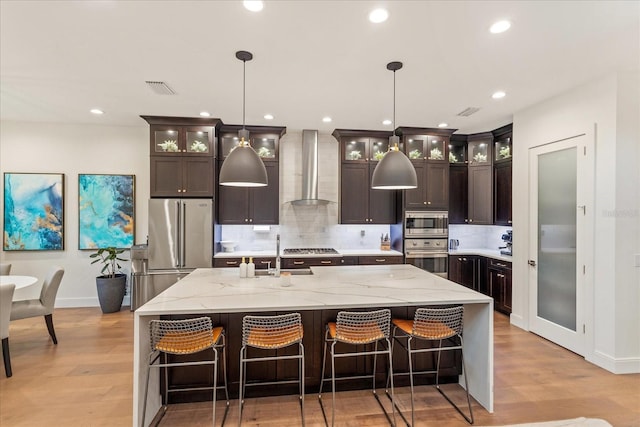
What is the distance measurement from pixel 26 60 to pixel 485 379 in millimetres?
4909

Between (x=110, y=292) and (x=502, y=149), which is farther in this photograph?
(x=502, y=149)

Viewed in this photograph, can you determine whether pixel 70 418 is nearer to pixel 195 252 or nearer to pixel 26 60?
pixel 195 252

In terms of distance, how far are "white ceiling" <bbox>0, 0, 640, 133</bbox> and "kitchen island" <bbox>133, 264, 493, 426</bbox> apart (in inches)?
81.2

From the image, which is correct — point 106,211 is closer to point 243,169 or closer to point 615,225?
point 243,169

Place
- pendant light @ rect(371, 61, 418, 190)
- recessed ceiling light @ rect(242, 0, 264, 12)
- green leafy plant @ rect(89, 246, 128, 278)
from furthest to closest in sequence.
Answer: green leafy plant @ rect(89, 246, 128, 278)
pendant light @ rect(371, 61, 418, 190)
recessed ceiling light @ rect(242, 0, 264, 12)

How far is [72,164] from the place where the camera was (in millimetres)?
5043

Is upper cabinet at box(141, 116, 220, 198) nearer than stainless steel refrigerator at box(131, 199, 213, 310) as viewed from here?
No

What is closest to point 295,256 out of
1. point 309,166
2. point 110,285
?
point 309,166

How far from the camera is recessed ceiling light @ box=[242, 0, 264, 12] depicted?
211cm

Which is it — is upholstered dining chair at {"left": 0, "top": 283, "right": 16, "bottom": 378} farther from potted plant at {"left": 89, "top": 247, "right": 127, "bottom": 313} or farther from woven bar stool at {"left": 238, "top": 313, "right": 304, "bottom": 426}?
woven bar stool at {"left": 238, "top": 313, "right": 304, "bottom": 426}

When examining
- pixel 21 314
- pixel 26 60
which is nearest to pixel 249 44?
pixel 26 60

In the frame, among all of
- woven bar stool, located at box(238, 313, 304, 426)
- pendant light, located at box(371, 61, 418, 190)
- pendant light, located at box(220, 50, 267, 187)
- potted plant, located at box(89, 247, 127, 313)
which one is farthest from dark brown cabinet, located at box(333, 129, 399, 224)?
potted plant, located at box(89, 247, 127, 313)

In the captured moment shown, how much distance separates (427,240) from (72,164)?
5900mm

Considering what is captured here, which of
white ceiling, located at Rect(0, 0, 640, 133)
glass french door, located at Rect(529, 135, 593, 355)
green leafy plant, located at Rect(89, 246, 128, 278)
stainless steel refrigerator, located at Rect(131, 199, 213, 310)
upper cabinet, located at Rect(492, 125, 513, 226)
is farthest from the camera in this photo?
upper cabinet, located at Rect(492, 125, 513, 226)
